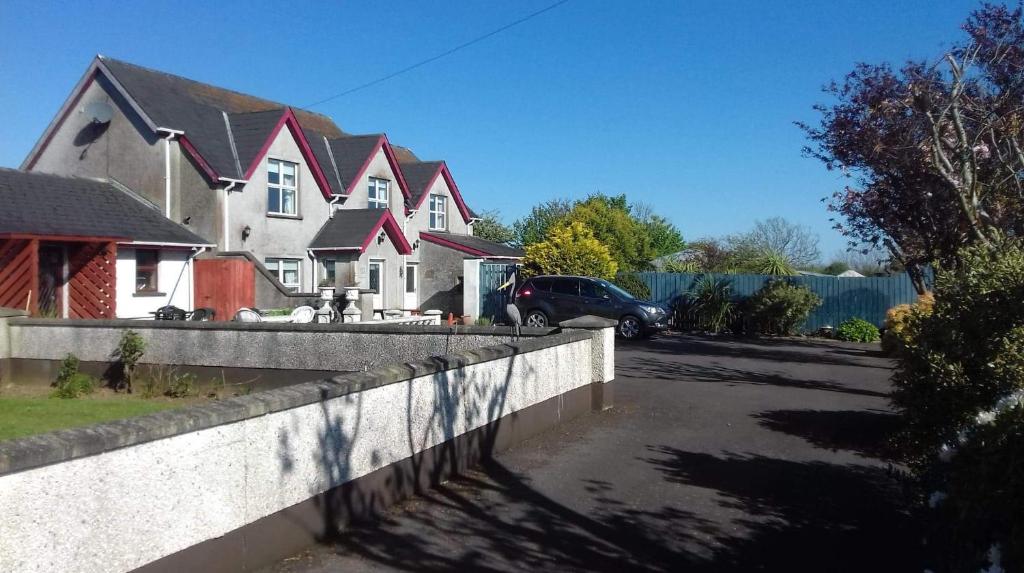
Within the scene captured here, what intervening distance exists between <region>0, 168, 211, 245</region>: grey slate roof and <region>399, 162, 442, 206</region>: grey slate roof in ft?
39.9

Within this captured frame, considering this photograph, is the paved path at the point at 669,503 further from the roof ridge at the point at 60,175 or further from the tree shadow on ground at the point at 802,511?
the roof ridge at the point at 60,175

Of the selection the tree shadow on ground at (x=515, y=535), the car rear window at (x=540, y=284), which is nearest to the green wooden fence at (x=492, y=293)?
the car rear window at (x=540, y=284)

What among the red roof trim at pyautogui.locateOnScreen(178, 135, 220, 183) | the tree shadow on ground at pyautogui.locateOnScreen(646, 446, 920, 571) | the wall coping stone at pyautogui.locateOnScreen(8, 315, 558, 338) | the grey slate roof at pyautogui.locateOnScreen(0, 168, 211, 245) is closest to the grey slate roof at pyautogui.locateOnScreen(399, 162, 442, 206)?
the red roof trim at pyautogui.locateOnScreen(178, 135, 220, 183)

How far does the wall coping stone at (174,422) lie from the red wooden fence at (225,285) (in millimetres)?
15393

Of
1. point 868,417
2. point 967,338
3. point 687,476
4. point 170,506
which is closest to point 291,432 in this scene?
point 170,506

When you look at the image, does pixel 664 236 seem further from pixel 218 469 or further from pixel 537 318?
pixel 218 469

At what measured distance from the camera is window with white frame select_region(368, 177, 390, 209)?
97.4 feet

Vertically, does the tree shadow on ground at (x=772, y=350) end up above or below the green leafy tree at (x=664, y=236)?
below

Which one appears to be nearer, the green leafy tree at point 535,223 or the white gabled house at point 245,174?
the white gabled house at point 245,174

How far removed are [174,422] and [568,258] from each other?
23884 millimetres

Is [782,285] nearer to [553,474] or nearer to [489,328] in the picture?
[489,328]

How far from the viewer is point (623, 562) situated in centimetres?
558

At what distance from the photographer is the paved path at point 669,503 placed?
18.6 ft

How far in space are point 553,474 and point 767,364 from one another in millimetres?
11316
